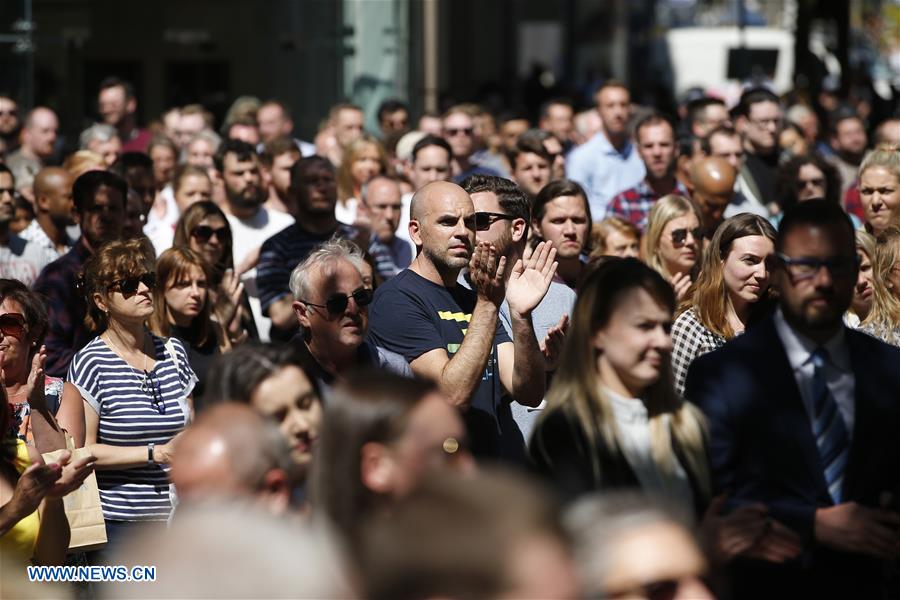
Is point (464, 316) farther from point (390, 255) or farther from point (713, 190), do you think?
point (713, 190)

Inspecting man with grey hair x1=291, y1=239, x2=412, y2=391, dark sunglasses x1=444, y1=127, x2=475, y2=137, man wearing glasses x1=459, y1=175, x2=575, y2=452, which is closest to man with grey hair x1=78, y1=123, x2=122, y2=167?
dark sunglasses x1=444, y1=127, x2=475, y2=137

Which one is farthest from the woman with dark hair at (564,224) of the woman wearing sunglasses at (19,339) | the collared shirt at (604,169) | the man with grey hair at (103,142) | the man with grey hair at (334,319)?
the man with grey hair at (103,142)

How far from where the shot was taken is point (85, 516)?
6242 millimetres

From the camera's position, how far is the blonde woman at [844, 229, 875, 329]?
24.3 feet

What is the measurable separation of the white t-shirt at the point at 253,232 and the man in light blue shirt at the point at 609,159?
9.13 feet

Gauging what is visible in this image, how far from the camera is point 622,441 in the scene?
A: 455 cm

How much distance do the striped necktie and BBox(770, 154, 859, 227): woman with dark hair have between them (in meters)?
6.15

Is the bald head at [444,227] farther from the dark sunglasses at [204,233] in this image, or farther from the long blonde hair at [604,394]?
the dark sunglasses at [204,233]

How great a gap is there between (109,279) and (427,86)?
17448 mm

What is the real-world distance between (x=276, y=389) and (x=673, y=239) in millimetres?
4711

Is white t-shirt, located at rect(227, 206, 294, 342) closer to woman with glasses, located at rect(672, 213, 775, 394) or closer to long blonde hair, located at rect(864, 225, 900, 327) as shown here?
woman with glasses, located at rect(672, 213, 775, 394)

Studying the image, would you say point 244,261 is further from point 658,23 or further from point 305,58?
point 658,23

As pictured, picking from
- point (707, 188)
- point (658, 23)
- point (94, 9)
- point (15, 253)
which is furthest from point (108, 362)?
point (658, 23)

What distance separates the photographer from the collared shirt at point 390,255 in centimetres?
1007
